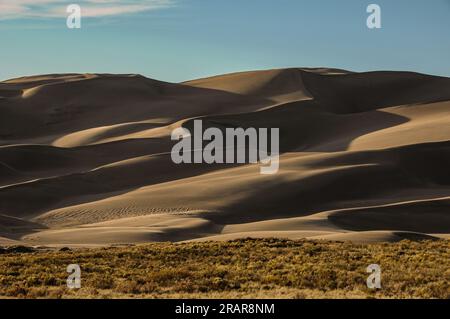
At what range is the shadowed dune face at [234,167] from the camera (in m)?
42.2

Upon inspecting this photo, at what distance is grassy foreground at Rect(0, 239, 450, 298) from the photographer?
16797 mm

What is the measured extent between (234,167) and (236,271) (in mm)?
44220

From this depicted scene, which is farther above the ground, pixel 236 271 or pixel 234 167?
pixel 234 167

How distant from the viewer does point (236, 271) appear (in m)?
20.5

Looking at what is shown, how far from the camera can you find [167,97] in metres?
116

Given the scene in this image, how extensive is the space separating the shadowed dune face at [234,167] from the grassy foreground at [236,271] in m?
6.94

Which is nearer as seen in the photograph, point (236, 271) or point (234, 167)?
point (236, 271)

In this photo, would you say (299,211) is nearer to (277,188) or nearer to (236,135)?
(277,188)

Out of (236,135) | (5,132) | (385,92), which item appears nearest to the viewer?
(236,135)

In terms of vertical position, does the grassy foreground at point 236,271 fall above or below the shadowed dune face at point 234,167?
below

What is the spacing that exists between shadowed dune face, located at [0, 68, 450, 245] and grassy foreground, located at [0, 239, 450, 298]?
6.94 m

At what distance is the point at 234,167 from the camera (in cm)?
6469
